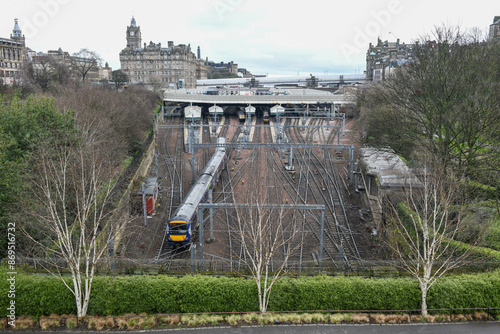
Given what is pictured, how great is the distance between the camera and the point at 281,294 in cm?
1236

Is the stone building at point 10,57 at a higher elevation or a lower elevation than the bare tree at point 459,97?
higher

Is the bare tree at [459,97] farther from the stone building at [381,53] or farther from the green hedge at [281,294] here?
the stone building at [381,53]

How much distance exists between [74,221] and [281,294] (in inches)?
341

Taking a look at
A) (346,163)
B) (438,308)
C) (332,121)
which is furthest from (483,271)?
(332,121)

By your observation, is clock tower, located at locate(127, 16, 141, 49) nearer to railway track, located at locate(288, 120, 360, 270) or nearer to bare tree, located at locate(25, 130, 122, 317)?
railway track, located at locate(288, 120, 360, 270)

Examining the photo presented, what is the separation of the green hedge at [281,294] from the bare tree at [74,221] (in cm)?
81

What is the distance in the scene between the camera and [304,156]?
37.2 meters

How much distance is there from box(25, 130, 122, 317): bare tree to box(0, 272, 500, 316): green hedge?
31.9 inches

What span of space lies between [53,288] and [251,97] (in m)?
49.1

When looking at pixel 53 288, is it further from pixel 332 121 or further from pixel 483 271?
pixel 332 121

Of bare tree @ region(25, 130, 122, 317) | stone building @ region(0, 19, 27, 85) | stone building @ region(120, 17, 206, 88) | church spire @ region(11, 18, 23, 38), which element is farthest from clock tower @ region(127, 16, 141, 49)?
bare tree @ region(25, 130, 122, 317)

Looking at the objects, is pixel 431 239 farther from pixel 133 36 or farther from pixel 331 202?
pixel 133 36

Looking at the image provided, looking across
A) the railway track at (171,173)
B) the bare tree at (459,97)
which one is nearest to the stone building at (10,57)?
the railway track at (171,173)

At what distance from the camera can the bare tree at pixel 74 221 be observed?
37.1 feet
